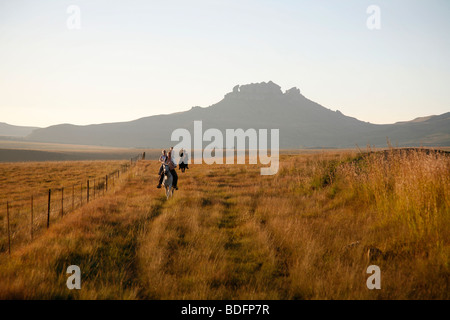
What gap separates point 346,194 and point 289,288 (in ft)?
22.3

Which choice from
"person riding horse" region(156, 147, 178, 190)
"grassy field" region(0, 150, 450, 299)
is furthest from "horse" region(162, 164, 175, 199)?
"grassy field" region(0, 150, 450, 299)

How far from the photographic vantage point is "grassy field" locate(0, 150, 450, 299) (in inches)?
173

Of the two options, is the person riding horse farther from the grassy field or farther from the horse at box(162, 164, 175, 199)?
the grassy field

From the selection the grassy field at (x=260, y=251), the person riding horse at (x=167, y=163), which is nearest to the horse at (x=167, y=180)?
the person riding horse at (x=167, y=163)

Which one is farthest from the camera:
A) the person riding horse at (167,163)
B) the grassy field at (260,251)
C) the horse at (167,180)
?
the person riding horse at (167,163)

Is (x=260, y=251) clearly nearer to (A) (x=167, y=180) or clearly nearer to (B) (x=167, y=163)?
(A) (x=167, y=180)

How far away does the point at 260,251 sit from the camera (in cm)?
607

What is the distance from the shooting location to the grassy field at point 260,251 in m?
4.39

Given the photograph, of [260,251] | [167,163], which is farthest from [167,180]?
[260,251]

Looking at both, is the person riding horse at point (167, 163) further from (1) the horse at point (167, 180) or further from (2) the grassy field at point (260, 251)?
(2) the grassy field at point (260, 251)

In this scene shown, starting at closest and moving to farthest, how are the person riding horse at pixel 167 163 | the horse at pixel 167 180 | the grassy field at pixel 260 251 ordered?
the grassy field at pixel 260 251 < the horse at pixel 167 180 < the person riding horse at pixel 167 163

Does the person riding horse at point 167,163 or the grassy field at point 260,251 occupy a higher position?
the person riding horse at point 167,163

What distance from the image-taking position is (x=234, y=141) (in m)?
176
